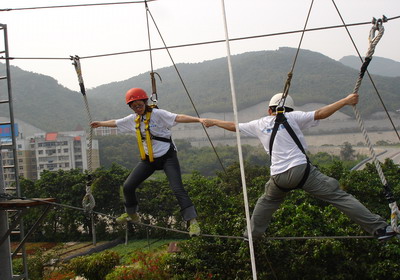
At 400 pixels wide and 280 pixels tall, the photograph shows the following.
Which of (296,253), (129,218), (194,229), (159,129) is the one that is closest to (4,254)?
(129,218)

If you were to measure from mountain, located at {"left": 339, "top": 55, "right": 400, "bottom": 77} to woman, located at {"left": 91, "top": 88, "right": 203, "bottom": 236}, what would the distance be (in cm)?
13576

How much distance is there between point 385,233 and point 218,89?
95.5 meters

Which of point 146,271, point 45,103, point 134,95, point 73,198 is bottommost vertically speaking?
point 146,271

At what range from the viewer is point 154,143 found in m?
4.60

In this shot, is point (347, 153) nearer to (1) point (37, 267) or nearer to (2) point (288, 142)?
(1) point (37, 267)

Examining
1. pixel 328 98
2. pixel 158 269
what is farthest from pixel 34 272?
pixel 328 98

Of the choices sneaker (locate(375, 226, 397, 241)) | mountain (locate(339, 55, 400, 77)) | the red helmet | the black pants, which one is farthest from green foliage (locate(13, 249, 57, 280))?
mountain (locate(339, 55, 400, 77))

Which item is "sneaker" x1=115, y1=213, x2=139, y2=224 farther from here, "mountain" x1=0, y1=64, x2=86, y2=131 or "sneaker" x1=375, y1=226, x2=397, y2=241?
"mountain" x1=0, y1=64, x2=86, y2=131

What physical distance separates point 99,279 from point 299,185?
533 inches

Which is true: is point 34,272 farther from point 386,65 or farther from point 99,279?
point 386,65

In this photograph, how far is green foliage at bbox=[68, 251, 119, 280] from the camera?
15.9m

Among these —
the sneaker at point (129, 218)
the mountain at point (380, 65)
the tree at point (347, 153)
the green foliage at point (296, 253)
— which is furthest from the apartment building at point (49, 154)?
the mountain at point (380, 65)

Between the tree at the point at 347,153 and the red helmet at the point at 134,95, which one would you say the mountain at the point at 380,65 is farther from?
the red helmet at the point at 134,95

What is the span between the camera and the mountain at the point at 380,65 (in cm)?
13600
